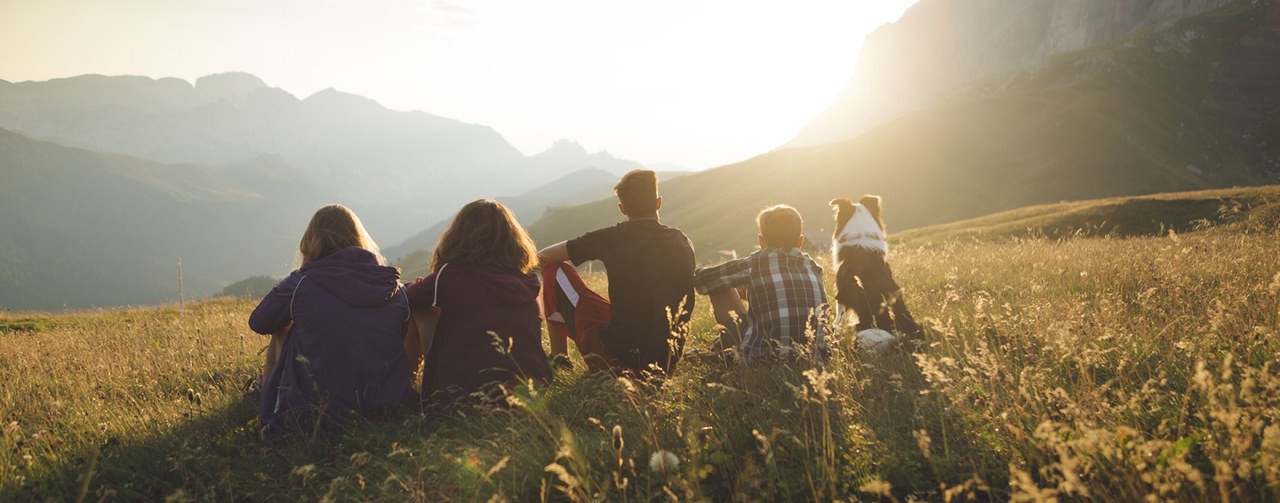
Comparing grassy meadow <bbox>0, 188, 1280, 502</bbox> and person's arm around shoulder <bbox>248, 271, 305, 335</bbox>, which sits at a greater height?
person's arm around shoulder <bbox>248, 271, 305, 335</bbox>

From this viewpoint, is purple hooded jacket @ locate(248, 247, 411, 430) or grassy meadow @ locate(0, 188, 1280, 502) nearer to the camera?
grassy meadow @ locate(0, 188, 1280, 502)

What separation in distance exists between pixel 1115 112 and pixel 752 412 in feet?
363

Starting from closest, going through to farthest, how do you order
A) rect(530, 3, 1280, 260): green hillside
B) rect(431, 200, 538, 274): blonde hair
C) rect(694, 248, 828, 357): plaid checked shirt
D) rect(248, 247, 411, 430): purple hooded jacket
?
rect(248, 247, 411, 430): purple hooded jacket, rect(431, 200, 538, 274): blonde hair, rect(694, 248, 828, 357): plaid checked shirt, rect(530, 3, 1280, 260): green hillside

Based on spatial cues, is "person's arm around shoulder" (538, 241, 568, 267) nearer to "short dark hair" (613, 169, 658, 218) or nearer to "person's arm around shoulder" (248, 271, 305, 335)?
"short dark hair" (613, 169, 658, 218)

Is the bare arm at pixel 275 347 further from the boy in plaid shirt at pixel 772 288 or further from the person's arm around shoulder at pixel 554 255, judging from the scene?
the boy in plaid shirt at pixel 772 288

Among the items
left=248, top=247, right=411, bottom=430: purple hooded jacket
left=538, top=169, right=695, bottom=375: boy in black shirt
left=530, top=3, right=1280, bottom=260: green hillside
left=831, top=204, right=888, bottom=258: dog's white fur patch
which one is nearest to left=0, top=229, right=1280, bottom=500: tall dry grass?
left=248, top=247, right=411, bottom=430: purple hooded jacket

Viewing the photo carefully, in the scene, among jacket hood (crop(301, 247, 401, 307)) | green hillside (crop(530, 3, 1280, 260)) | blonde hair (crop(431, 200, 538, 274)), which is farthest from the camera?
green hillside (crop(530, 3, 1280, 260))

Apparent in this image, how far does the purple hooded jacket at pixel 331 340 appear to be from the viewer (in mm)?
4047

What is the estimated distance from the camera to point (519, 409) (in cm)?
404

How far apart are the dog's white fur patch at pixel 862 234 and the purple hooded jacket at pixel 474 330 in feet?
11.7

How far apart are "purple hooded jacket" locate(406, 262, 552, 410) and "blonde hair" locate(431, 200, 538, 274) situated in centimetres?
8

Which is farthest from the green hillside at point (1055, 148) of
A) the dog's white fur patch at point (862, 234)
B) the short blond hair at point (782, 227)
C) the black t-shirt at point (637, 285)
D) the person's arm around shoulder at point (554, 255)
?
the person's arm around shoulder at point (554, 255)

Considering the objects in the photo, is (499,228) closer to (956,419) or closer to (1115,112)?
(956,419)

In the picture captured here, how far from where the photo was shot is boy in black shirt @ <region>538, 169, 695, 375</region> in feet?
16.0
